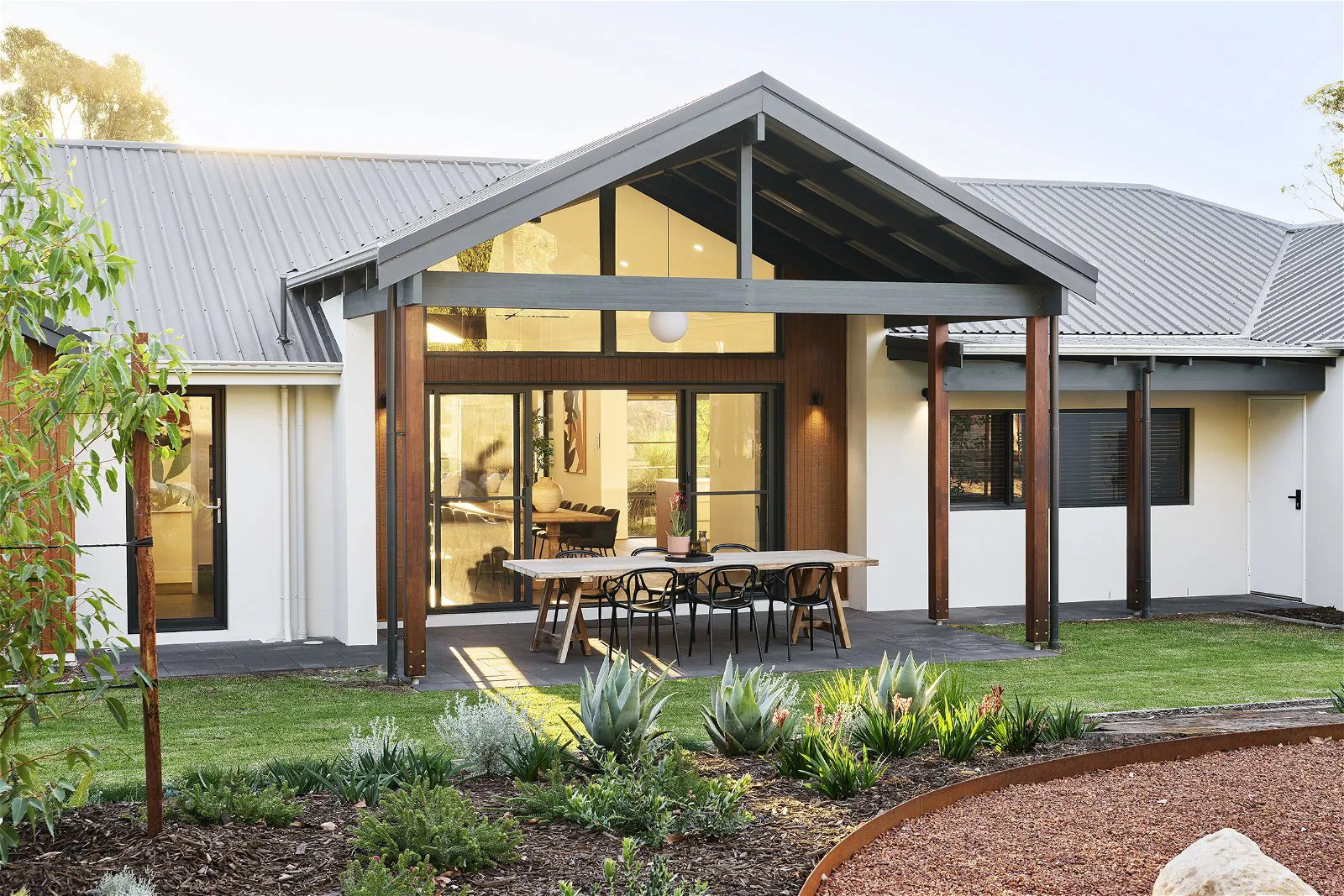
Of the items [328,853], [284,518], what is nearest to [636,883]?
[328,853]

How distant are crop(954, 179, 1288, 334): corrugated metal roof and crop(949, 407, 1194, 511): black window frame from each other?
0.89 metres

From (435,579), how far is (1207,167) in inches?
1511

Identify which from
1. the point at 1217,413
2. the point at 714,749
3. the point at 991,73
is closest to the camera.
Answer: the point at 714,749

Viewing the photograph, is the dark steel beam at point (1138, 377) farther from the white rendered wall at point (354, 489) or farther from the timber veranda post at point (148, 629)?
the timber veranda post at point (148, 629)

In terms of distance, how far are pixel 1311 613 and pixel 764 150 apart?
24.8 feet

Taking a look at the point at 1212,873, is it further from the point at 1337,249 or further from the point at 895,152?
the point at 1337,249

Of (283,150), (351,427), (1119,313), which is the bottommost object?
(351,427)

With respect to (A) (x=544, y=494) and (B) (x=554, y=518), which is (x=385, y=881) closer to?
(B) (x=554, y=518)

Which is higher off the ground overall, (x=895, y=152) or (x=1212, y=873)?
(x=895, y=152)

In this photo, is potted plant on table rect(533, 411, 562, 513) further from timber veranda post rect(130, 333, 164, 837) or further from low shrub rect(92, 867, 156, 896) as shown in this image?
low shrub rect(92, 867, 156, 896)

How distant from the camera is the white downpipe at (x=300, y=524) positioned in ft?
38.4

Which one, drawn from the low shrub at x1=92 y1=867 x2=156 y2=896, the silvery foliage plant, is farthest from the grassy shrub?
the low shrub at x1=92 y1=867 x2=156 y2=896

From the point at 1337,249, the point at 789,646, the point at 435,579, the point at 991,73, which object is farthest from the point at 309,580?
the point at 991,73

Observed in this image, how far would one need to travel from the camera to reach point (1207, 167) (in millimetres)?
43562
